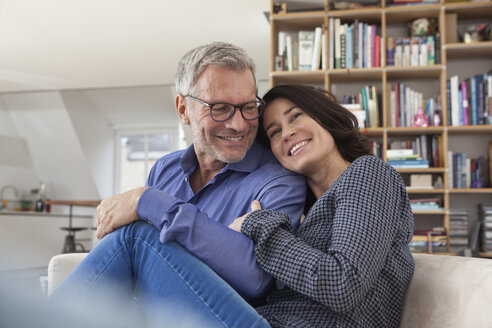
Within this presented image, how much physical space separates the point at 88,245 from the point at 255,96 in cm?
800

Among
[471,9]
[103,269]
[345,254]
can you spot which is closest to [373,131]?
[471,9]

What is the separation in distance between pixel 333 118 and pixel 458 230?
9.05 ft

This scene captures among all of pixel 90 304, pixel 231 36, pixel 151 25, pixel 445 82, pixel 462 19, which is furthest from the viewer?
pixel 231 36

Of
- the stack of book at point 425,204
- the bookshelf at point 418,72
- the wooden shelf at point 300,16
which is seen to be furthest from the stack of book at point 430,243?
the wooden shelf at point 300,16

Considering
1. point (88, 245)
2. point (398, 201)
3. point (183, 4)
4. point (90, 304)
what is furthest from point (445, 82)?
point (88, 245)

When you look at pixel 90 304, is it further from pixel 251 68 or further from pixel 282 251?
pixel 251 68

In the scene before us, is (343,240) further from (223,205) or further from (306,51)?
(306,51)

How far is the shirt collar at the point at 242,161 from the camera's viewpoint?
1.51 metres

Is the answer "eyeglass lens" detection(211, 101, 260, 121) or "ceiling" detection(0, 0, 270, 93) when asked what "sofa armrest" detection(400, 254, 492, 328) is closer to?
"eyeglass lens" detection(211, 101, 260, 121)

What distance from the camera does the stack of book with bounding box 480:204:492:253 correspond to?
3715 millimetres

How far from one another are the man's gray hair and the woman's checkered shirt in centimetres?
55

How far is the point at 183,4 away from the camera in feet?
15.8

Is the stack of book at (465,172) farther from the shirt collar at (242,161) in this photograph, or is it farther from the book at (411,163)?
the shirt collar at (242,161)

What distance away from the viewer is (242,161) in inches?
59.8
